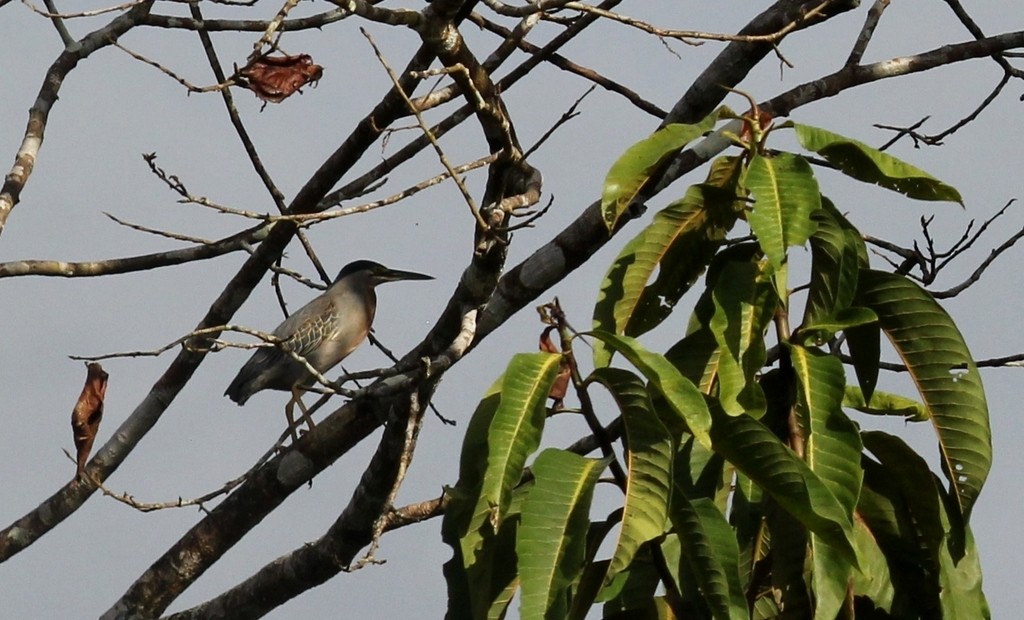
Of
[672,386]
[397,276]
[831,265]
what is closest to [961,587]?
[831,265]

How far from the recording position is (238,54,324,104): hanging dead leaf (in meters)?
4.35

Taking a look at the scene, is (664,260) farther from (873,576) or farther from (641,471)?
(873,576)

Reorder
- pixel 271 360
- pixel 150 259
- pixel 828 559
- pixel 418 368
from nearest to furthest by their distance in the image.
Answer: pixel 828 559 → pixel 418 368 → pixel 150 259 → pixel 271 360

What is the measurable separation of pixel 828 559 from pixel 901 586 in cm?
36

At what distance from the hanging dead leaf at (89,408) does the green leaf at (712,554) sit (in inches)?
69.3

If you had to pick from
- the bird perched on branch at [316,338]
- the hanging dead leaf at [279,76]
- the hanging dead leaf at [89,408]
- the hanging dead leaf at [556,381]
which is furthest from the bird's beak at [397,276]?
the hanging dead leaf at [556,381]

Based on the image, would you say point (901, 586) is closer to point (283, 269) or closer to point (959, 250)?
point (959, 250)

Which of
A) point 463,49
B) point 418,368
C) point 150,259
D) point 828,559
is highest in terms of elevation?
point 150,259

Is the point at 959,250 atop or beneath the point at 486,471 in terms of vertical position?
atop

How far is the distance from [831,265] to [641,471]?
1.99 ft

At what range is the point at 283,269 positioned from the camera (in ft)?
19.5

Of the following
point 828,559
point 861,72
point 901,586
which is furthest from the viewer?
point 861,72

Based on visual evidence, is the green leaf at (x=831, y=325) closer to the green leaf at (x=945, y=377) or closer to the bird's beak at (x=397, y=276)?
the green leaf at (x=945, y=377)

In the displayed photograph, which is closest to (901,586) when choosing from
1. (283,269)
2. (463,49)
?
(463,49)
